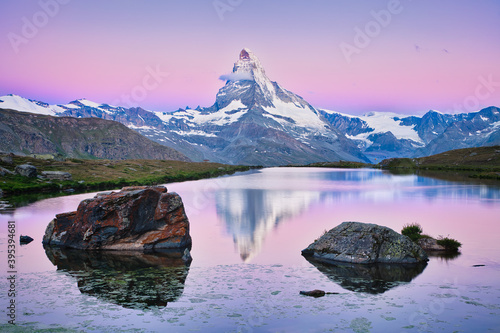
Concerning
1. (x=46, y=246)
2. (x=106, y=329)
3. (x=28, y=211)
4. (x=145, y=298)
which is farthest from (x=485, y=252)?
(x=28, y=211)

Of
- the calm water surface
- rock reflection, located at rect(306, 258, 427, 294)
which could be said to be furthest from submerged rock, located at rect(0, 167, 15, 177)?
rock reflection, located at rect(306, 258, 427, 294)

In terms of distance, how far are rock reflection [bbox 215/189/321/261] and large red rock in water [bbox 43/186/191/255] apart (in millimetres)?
6758

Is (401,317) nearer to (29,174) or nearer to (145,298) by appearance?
(145,298)

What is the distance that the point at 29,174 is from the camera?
9656cm

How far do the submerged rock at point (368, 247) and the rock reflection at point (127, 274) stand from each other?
38.7 ft

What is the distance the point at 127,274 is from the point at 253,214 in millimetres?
35573

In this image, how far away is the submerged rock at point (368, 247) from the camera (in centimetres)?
3169

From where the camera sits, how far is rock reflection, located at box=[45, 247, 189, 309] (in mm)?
24156

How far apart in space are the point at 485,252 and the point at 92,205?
1378 inches

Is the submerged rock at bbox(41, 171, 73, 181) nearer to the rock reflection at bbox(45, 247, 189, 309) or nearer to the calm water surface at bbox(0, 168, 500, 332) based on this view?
the calm water surface at bbox(0, 168, 500, 332)

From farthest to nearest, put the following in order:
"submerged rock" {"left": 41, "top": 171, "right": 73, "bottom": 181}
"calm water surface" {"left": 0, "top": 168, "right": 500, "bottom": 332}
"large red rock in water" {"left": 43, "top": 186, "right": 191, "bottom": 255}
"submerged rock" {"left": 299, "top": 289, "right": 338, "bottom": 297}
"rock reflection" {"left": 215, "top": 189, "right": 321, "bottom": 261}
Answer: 1. "submerged rock" {"left": 41, "top": 171, "right": 73, "bottom": 181}
2. "rock reflection" {"left": 215, "top": 189, "right": 321, "bottom": 261}
3. "large red rock in water" {"left": 43, "top": 186, "right": 191, "bottom": 255}
4. "submerged rock" {"left": 299, "top": 289, "right": 338, "bottom": 297}
5. "calm water surface" {"left": 0, "top": 168, "right": 500, "bottom": 332}

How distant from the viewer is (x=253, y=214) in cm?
6341

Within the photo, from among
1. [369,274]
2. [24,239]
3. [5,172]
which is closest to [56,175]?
[5,172]

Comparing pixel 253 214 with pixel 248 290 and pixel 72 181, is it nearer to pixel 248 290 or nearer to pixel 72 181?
pixel 248 290
